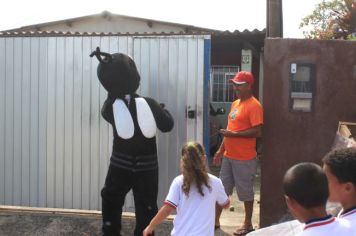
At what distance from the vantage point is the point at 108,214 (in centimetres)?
487

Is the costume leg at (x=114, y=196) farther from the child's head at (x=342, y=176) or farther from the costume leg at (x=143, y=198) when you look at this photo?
the child's head at (x=342, y=176)

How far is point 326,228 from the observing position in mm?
2074

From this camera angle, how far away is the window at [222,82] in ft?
47.9

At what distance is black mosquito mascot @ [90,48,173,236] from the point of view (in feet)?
15.6

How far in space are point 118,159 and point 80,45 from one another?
5.36 ft

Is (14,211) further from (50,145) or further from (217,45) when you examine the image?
(217,45)

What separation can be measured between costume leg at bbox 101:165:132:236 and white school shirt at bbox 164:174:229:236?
3.83ft

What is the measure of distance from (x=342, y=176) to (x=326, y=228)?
0.33 m

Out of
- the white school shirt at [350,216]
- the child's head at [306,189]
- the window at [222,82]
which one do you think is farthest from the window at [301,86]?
the window at [222,82]

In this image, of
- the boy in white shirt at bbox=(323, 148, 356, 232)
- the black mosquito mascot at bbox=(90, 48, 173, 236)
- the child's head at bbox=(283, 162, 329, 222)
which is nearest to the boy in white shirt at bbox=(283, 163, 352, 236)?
the child's head at bbox=(283, 162, 329, 222)

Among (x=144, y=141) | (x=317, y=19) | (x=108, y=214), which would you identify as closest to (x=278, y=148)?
(x=144, y=141)

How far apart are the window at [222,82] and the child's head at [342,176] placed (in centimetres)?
1225

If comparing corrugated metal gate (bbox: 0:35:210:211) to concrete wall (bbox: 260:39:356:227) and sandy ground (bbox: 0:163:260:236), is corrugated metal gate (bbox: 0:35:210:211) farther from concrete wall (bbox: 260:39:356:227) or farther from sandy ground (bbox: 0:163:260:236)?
concrete wall (bbox: 260:39:356:227)

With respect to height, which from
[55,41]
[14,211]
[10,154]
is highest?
[55,41]
